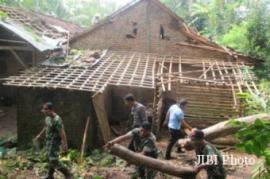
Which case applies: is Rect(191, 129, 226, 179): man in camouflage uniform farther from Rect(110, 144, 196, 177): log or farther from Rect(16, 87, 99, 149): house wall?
Rect(16, 87, 99, 149): house wall

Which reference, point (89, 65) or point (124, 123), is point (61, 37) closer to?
point (89, 65)

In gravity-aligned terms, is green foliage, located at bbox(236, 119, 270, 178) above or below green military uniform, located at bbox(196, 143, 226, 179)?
above

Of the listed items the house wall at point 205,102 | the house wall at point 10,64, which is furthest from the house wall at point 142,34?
the house wall at point 205,102

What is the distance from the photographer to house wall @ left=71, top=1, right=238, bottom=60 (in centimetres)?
1631

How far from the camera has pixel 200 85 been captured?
12945mm

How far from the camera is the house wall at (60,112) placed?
11.2 metres

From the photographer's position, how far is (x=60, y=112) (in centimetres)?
1133

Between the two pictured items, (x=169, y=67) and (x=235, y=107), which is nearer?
(x=235, y=107)

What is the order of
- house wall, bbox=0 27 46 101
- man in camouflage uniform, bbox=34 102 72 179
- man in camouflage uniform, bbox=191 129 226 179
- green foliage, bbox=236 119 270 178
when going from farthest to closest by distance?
house wall, bbox=0 27 46 101
man in camouflage uniform, bbox=34 102 72 179
man in camouflage uniform, bbox=191 129 226 179
green foliage, bbox=236 119 270 178

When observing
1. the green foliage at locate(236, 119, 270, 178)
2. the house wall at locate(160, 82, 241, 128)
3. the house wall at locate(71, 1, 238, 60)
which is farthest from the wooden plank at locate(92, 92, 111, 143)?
the green foliage at locate(236, 119, 270, 178)

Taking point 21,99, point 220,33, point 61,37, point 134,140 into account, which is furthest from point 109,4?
point 134,140

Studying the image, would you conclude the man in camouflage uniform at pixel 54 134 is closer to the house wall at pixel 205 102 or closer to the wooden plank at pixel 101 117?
the wooden plank at pixel 101 117

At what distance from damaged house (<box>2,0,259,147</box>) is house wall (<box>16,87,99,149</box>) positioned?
0.03 meters

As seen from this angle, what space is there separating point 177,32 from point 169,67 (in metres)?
2.68
